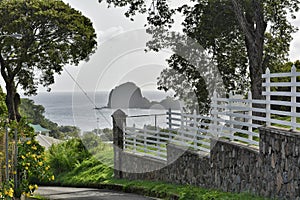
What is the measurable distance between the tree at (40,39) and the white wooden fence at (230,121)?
27.7ft

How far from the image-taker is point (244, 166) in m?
11.9

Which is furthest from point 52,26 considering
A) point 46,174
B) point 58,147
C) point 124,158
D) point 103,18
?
point 46,174

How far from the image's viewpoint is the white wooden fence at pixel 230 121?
10250mm

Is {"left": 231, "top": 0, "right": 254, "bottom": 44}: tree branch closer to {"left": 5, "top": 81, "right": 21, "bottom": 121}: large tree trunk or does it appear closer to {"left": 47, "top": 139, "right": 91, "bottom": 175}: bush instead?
{"left": 47, "top": 139, "right": 91, "bottom": 175}: bush

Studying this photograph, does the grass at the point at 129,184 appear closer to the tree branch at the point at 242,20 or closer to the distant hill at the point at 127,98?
the distant hill at the point at 127,98

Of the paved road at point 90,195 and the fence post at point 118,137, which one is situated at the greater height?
the fence post at point 118,137

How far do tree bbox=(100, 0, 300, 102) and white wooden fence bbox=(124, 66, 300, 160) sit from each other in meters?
1.77

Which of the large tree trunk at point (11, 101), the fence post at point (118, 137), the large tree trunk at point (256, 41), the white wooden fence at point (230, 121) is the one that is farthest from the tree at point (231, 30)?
the large tree trunk at point (11, 101)

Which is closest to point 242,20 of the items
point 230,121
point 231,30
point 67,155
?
point 231,30

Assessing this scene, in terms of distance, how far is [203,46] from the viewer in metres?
22.5

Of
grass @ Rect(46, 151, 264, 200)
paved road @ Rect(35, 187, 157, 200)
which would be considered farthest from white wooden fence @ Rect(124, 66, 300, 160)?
paved road @ Rect(35, 187, 157, 200)

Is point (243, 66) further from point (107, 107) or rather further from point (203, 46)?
point (107, 107)

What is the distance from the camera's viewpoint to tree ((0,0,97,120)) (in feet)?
85.9

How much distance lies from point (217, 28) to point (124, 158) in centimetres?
612
